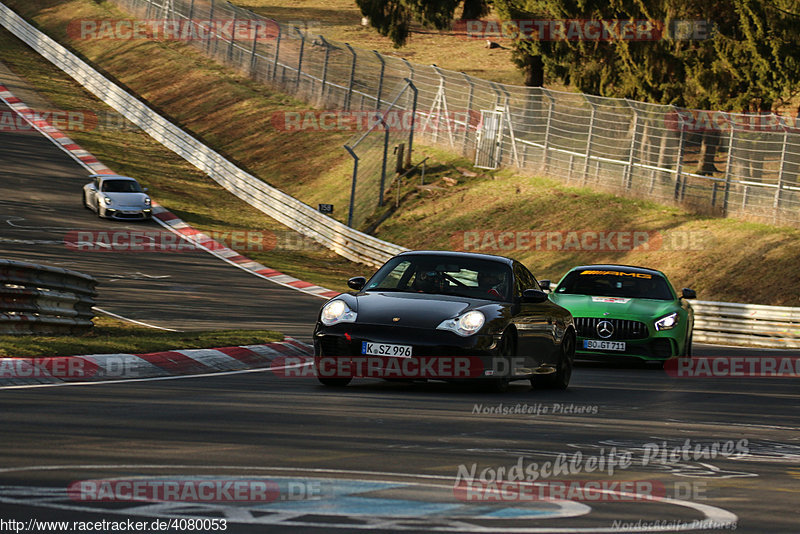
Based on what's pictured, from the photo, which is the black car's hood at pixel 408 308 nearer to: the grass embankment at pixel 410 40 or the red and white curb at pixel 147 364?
the red and white curb at pixel 147 364

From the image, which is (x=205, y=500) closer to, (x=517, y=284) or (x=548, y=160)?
(x=517, y=284)

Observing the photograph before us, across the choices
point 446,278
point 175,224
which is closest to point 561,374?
point 446,278

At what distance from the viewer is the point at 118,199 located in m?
35.3

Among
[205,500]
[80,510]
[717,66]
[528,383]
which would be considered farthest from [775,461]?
[717,66]

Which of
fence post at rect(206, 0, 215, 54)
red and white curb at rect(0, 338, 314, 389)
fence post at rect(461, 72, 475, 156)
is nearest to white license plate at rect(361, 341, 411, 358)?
red and white curb at rect(0, 338, 314, 389)

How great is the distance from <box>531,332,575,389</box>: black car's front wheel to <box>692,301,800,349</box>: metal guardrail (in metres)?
11.3

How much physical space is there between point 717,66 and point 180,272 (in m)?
17.0

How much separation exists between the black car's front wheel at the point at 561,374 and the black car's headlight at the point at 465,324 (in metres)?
1.73

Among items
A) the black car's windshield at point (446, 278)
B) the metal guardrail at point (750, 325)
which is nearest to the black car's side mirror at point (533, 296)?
the black car's windshield at point (446, 278)

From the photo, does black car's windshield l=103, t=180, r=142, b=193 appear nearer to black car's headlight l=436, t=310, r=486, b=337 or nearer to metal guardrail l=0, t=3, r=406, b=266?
metal guardrail l=0, t=3, r=406, b=266

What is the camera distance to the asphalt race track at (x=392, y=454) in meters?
5.66

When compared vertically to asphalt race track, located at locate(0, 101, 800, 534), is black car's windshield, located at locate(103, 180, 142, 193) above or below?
below

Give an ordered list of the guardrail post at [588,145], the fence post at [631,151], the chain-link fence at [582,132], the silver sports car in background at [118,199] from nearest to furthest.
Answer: the chain-link fence at [582,132], the fence post at [631,151], the silver sports car in background at [118,199], the guardrail post at [588,145]

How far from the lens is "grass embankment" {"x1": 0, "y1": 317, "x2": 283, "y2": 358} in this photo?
12.1m
